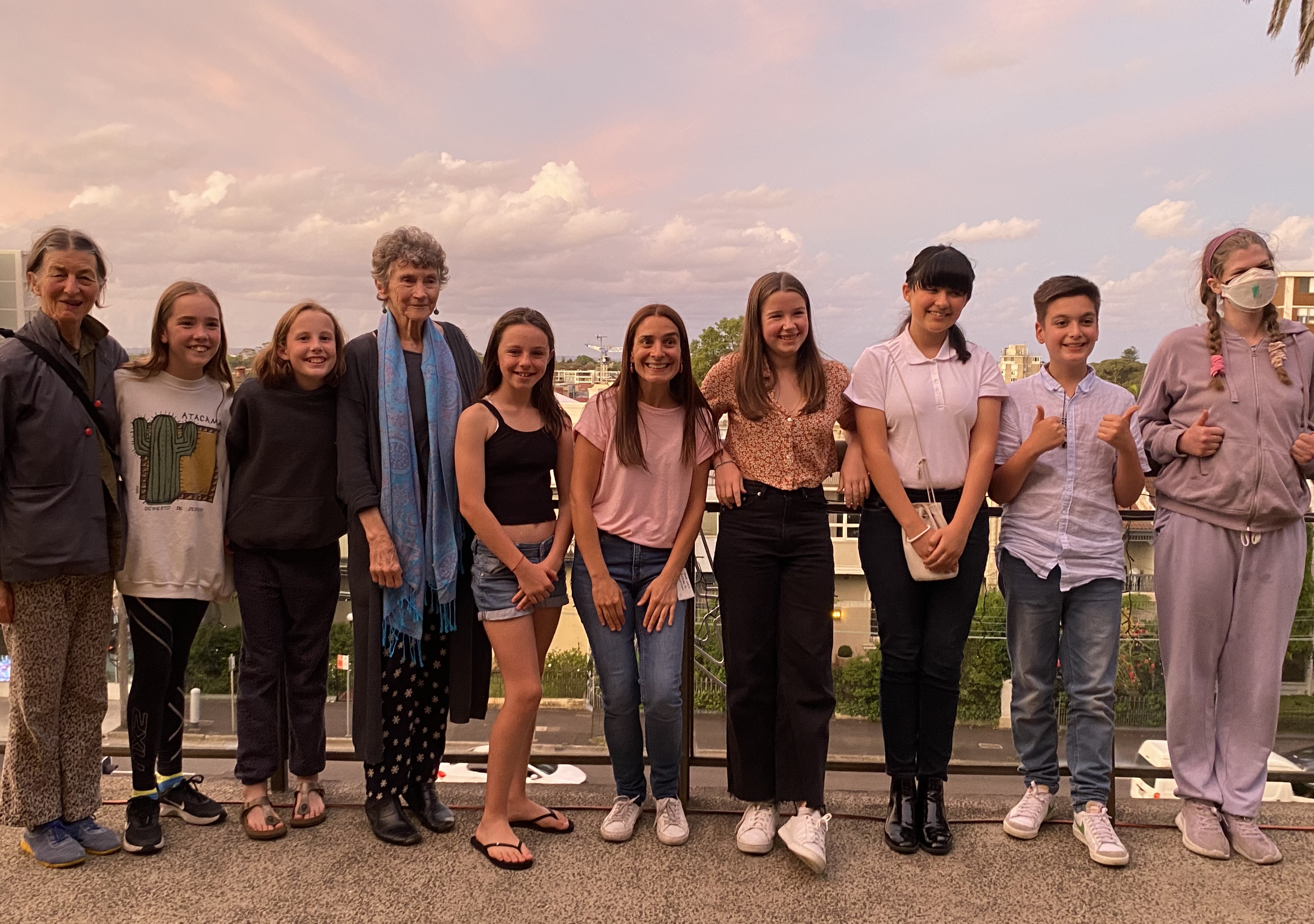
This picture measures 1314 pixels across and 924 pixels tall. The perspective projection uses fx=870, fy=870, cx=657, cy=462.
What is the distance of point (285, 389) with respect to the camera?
9.37ft

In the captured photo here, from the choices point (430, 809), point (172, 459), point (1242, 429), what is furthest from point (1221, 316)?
point (172, 459)

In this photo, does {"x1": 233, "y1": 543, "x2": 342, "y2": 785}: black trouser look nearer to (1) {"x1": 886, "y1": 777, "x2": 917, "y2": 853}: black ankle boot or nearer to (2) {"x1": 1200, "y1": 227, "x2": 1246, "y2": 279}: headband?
(1) {"x1": 886, "y1": 777, "x2": 917, "y2": 853}: black ankle boot

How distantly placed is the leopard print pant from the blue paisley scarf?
932mm

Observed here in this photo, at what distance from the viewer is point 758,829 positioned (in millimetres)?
2789

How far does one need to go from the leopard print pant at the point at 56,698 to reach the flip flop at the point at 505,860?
1267 mm

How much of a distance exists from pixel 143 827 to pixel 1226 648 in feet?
11.8

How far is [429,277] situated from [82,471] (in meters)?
1.22

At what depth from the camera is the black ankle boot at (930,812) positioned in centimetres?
284

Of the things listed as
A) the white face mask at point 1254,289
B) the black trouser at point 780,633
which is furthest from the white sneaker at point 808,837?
the white face mask at point 1254,289

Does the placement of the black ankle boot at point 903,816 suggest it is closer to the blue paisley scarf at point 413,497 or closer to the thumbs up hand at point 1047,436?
Result: the thumbs up hand at point 1047,436

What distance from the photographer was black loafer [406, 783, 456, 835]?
2936mm

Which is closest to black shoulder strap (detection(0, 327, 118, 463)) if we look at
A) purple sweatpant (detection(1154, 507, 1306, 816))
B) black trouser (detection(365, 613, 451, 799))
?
black trouser (detection(365, 613, 451, 799))

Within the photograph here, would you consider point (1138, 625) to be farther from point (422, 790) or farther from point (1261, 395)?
point (422, 790)

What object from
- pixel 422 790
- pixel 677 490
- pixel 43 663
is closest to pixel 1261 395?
pixel 677 490
